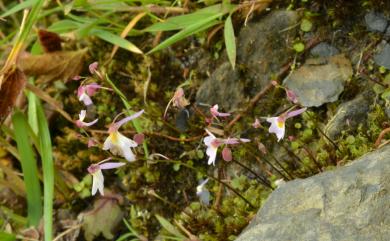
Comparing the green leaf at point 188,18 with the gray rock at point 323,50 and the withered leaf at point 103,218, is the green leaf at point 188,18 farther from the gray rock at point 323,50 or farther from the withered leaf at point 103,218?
the withered leaf at point 103,218

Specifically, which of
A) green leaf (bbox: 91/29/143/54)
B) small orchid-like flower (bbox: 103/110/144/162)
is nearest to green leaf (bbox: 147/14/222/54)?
green leaf (bbox: 91/29/143/54)

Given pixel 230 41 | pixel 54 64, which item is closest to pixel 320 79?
pixel 230 41

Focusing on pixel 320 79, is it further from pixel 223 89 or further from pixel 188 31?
pixel 188 31

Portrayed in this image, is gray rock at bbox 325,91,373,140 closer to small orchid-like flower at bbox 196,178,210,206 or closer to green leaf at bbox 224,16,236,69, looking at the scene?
green leaf at bbox 224,16,236,69

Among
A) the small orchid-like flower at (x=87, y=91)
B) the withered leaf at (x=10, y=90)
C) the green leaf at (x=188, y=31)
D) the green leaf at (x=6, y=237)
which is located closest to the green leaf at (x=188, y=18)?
the green leaf at (x=188, y=31)

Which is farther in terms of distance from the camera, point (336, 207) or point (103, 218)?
point (103, 218)
